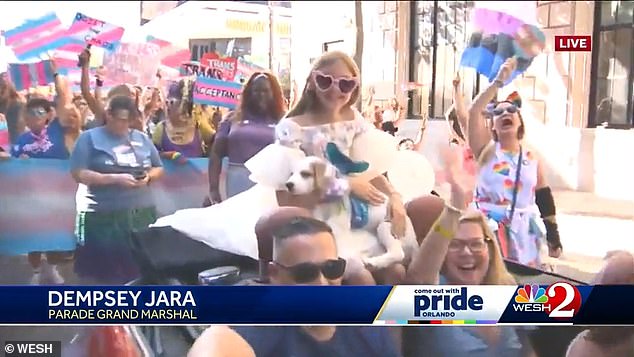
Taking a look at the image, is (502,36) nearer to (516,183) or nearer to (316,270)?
(516,183)

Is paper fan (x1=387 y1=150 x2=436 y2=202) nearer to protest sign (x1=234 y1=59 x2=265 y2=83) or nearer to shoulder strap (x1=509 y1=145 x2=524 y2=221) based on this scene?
shoulder strap (x1=509 y1=145 x2=524 y2=221)

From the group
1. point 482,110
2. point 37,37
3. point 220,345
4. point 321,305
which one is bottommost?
point 220,345

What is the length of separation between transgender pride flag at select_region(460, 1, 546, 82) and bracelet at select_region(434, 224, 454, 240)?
0.55 metres

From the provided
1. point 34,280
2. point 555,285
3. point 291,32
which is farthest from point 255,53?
point 555,285

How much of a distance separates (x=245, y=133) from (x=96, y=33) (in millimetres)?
Result: 604

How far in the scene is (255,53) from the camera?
2650 mm

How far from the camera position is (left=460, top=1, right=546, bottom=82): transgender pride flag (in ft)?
8.79

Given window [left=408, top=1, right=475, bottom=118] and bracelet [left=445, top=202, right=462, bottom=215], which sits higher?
A: window [left=408, top=1, right=475, bottom=118]

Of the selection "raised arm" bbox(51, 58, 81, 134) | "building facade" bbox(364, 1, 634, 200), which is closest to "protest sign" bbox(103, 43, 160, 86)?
"raised arm" bbox(51, 58, 81, 134)

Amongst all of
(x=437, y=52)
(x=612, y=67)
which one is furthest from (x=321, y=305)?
(x=612, y=67)

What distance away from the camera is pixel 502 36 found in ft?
8.81

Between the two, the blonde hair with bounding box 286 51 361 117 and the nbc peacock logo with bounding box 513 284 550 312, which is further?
the nbc peacock logo with bounding box 513 284 550 312

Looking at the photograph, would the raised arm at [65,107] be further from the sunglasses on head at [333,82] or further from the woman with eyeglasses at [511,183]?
the woman with eyeglasses at [511,183]

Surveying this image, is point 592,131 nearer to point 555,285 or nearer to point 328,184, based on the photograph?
point 555,285
